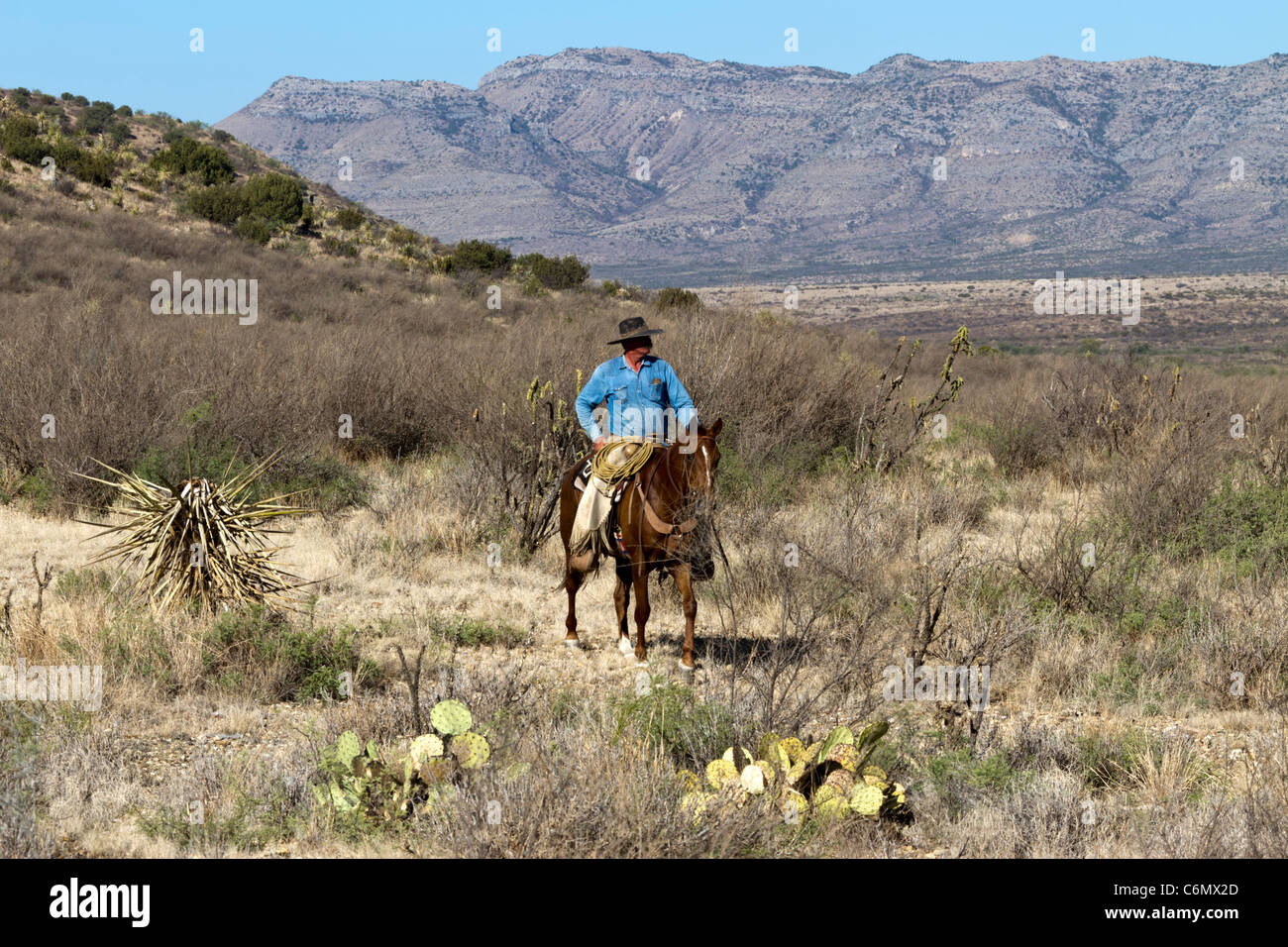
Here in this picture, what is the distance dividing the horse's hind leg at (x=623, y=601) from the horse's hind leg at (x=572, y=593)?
281 millimetres

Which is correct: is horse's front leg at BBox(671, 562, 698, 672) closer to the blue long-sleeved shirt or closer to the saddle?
the saddle

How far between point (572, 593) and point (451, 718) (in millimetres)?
3489

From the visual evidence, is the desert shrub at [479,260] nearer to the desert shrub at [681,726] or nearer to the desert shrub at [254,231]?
the desert shrub at [254,231]

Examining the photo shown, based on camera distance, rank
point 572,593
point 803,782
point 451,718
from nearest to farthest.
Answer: point 451,718 < point 803,782 < point 572,593

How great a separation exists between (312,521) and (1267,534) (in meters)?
9.29

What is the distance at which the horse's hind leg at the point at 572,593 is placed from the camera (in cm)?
846

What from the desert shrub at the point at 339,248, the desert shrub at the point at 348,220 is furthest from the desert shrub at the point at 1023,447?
the desert shrub at the point at 348,220

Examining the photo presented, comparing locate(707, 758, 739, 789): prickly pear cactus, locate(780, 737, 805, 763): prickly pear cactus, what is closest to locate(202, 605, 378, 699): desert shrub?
locate(707, 758, 739, 789): prickly pear cactus

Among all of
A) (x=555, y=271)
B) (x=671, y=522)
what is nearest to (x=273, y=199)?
(x=555, y=271)

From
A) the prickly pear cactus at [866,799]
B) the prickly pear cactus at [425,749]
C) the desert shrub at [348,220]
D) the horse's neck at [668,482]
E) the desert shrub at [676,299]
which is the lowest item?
the prickly pear cactus at [866,799]

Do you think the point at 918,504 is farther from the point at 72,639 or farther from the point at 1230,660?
the point at 72,639

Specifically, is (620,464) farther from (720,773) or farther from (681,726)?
(720,773)

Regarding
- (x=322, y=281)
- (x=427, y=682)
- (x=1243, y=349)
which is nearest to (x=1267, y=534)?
(x=427, y=682)

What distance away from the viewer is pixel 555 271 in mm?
40281
